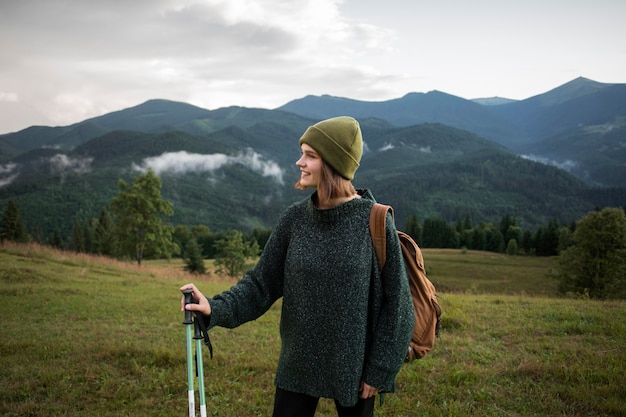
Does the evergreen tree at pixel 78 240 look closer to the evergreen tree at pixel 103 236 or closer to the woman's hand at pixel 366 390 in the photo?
the evergreen tree at pixel 103 236

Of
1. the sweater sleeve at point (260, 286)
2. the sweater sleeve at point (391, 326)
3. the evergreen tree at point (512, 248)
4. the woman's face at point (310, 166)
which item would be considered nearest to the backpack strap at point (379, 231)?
the sweater sleeve at point (391, 326)

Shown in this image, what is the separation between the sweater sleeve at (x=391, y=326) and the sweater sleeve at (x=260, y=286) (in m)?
0.76

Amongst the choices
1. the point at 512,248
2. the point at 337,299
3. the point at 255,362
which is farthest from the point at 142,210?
the point at 512,248

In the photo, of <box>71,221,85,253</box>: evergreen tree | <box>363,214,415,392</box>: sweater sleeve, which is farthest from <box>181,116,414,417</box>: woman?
<box>71,221,85,253</box>: evergreen tree

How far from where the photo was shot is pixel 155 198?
31.4m

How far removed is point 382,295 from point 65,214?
204 metres

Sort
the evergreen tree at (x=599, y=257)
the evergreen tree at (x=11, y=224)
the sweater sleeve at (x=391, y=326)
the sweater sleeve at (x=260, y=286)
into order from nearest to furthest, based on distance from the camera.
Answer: the sweater sleeve at (x=391, y=326) → the sweater sleeve at (x=260, y=286) → the evergreen tree at (x=599, y=257) → the evergreen tree at (x=11, y=224)

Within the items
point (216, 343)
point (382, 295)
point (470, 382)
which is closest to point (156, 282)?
point (216, 343)

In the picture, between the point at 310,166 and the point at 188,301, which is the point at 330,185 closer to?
the point at 310,166

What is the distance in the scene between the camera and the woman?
246 centimetres

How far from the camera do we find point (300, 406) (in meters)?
2.70

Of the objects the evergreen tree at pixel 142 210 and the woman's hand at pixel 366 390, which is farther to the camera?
the evergreen tree at pixel 142 210

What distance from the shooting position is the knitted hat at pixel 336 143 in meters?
Answer: 2.51

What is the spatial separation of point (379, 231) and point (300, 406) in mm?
1247
